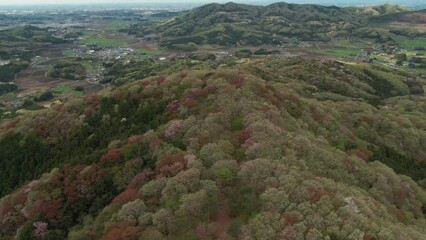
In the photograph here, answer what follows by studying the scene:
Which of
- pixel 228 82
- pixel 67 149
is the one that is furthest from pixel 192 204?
pixel 67 149

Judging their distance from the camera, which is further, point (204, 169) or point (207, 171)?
point (204, 169)

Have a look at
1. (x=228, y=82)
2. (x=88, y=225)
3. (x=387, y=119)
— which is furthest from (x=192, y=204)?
(x=387, y=119)

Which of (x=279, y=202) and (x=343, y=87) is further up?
(x=279, y=202)

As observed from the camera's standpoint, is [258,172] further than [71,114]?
No

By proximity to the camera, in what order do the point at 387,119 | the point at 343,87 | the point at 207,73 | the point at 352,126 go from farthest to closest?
the point at 343,87 < the point at 387,119 < the point at 352,126 < the point at 207,73

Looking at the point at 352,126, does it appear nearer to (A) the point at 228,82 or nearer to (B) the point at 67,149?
(A) the point at 228,82

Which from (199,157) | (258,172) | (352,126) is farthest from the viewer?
(352,126)

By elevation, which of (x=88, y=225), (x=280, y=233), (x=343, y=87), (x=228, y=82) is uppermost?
(x=228, y=82)

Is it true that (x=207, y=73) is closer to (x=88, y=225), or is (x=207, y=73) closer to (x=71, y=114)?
(x=71, y=114)
